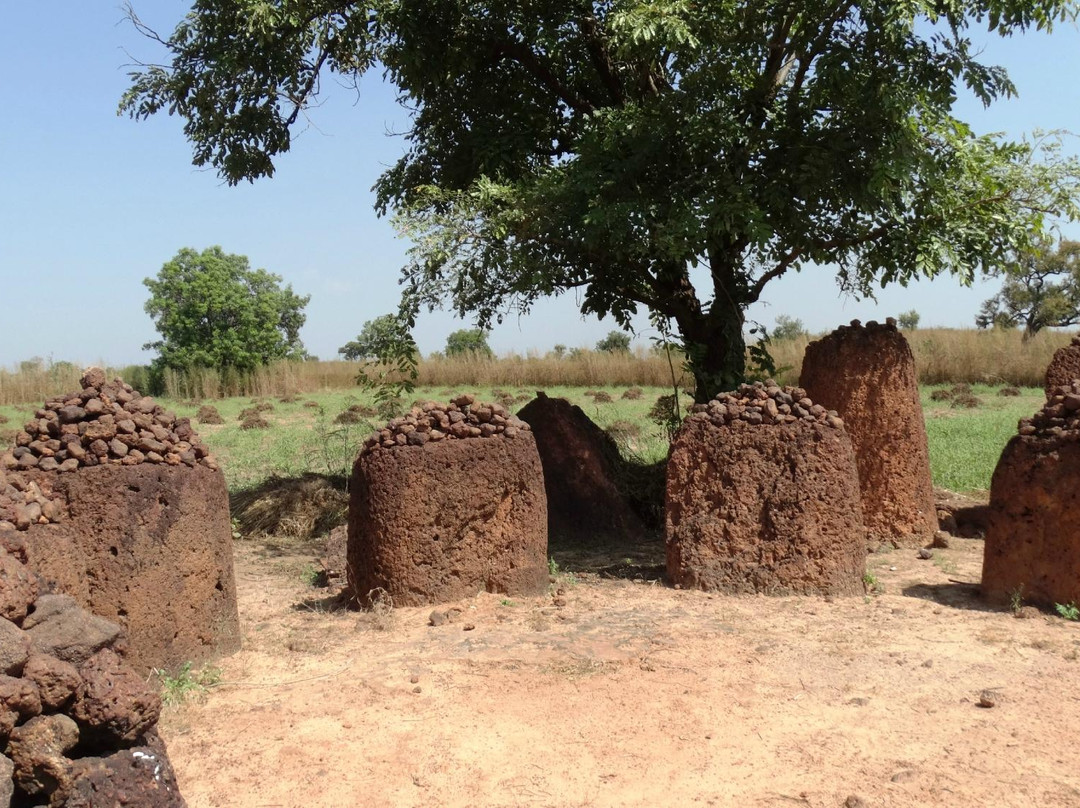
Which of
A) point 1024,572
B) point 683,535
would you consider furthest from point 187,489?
point 1024,572

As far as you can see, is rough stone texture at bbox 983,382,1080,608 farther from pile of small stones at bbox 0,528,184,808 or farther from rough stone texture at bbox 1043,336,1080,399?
pile of small stones at bbox 0,528,184,808

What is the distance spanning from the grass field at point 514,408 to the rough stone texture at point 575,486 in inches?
66.6

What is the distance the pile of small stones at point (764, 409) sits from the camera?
21.9ft

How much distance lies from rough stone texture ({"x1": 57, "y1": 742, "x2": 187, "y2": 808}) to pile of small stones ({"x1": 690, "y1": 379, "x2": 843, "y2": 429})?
13.3ft

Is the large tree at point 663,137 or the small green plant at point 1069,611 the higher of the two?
the large tree at point 663,137

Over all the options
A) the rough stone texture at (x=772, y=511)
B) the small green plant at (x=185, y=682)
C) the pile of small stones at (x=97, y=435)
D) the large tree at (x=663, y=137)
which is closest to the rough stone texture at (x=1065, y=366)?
the large tree at (x=663, y=137)

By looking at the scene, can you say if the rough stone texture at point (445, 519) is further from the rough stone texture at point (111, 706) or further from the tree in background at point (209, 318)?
the tree in background at point (209, 318)

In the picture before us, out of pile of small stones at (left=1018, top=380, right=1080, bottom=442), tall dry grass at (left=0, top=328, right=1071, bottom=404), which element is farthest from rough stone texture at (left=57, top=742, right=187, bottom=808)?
tall dry grass at (left=0, top=328, right=1071, bottom=404)

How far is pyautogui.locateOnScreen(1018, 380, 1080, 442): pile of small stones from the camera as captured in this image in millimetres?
6188

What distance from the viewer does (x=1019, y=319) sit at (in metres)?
37.0

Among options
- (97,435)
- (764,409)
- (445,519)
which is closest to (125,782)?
(97,435)

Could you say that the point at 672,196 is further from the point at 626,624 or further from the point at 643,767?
the point at 643,767

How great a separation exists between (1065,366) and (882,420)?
6.55 feet

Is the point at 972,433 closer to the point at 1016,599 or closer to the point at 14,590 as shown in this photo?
the point at 1016,599
